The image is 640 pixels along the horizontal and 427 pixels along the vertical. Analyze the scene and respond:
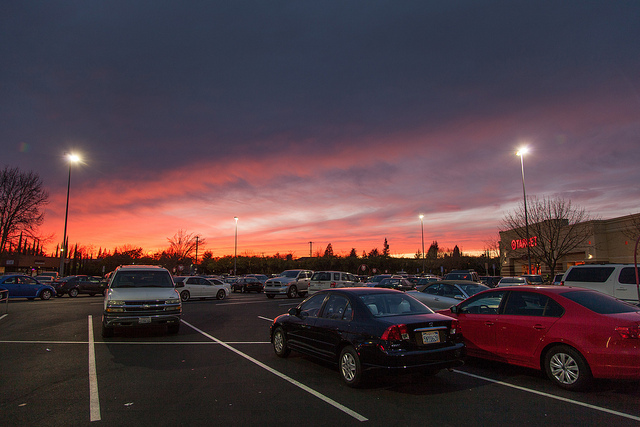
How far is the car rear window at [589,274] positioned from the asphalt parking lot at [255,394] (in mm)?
7230

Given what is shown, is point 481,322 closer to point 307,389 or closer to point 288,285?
point 307,389

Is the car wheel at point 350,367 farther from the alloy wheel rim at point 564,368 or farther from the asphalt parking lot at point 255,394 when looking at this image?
the alloy wheel rim at point 564,368

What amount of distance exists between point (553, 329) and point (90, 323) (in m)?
13.8

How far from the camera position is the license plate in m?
5.72

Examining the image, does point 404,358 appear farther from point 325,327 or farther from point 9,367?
point 9,367

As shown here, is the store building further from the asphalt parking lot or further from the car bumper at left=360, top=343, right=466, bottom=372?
the car bumper at left=360, top=343, right=466, bottom=372

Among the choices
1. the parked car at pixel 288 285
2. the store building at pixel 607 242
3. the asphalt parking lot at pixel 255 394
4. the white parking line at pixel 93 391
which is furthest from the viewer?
the store building at pixel 607 242

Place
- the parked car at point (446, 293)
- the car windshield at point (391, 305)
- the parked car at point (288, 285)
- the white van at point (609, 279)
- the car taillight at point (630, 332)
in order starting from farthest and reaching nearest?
1. the parked car at point (288, 285)
2. the parked car at point (446, 293)
3. the white van at point (609, 279)
4. the car windshield at point (391, 305)
5. the car taillight at point (630, 332)

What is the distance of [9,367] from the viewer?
7.15m

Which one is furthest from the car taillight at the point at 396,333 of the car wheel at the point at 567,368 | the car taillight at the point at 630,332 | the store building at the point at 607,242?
the store building at the point at 607,242

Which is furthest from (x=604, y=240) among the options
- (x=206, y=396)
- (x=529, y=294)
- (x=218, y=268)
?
(x=218, y=268)

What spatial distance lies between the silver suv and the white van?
12.4m

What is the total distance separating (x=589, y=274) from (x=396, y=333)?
1039 cm

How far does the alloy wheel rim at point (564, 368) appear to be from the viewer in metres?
5.67
